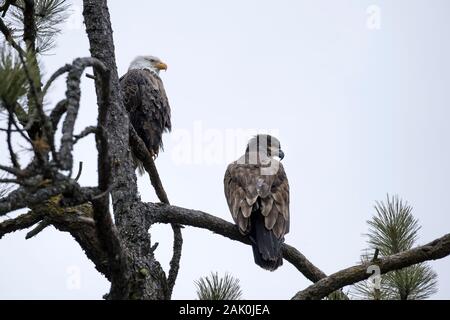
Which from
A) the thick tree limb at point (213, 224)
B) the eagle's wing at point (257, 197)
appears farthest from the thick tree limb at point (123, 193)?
the eagle's wing at point (257, 197)

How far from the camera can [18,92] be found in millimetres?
2604

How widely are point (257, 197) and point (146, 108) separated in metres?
2.37

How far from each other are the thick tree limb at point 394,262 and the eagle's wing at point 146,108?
3922mm

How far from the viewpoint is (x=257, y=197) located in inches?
212

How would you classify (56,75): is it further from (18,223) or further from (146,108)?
(146,108)

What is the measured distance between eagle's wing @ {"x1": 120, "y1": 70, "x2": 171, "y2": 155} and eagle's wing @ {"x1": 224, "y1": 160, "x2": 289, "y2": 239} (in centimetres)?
166

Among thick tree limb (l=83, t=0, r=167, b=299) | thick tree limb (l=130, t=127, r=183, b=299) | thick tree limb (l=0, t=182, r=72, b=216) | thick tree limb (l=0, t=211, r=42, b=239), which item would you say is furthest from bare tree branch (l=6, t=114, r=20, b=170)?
thick tree limb (l=130, t=127, r=183, b=299)

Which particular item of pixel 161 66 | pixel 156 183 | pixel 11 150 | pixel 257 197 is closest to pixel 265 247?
pixel 257 197

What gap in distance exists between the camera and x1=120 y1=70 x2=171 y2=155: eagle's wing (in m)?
7.32

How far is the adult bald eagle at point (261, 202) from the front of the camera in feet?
16.2

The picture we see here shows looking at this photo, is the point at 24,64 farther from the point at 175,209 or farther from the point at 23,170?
the point at 175,209
